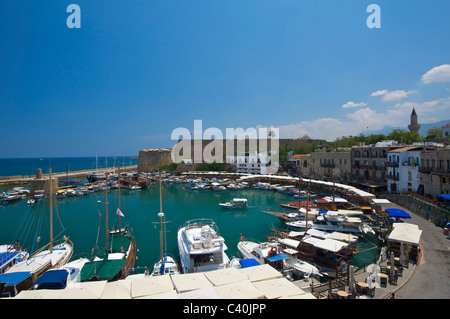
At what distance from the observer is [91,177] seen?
2233 inches

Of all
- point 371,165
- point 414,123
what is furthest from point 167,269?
point 414,123

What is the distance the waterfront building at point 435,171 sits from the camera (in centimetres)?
2212

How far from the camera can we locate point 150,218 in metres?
28.5

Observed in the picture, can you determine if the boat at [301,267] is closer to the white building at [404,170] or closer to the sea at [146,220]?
the sea at [146,220]

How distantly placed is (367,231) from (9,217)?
39.4 meters

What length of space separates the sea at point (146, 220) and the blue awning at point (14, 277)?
496cm

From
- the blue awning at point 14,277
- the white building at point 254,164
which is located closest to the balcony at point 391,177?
the white building at point 254,164

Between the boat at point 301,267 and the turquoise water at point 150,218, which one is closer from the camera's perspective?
the boat at point 301,267

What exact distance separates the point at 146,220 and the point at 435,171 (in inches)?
1177

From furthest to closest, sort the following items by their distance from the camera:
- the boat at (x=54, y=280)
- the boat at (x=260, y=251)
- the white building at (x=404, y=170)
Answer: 1. the white building at (x=404, y=170)
2. the boat at (x=260, y=251)
3. the boat at (x=54, y=280)

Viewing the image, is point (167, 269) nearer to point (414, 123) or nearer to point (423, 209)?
point (423, 209)

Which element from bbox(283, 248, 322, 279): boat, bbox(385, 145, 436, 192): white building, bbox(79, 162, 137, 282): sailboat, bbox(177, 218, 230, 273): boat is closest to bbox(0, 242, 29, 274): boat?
bbox(79, 162, 137, 282): sailboat
